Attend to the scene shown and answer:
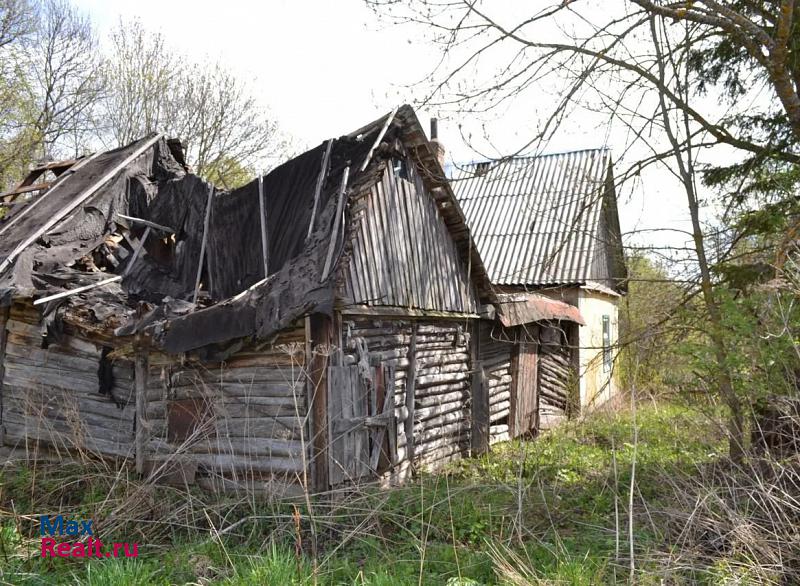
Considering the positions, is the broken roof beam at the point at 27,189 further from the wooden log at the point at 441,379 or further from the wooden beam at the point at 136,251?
the wooden log at the point at 441,379

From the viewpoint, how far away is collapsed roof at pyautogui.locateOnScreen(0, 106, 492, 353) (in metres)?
7.41

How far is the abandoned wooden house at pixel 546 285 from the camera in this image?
12.4 meters

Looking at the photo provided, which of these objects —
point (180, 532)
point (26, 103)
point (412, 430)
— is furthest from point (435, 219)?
point (26, 103)

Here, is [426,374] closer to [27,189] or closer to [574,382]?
[574,382]

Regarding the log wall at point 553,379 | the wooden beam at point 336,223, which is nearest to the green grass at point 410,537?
the wooden beam at point 336,223

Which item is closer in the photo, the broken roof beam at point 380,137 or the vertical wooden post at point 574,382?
the broken roof beam at point 380,137

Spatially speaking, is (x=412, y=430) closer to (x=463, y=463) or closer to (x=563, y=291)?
(x=463, y=463)

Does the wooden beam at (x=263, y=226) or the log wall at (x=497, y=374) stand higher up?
the wooden beam at (x=263, y=226)

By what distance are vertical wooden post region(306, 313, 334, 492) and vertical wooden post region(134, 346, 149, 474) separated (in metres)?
2.43

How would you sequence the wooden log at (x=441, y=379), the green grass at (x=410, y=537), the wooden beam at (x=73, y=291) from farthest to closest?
the wooden log at (x=441, y=379) < the wooden beam at (x=73, y=291) < the green grass at (x=410, y=537)

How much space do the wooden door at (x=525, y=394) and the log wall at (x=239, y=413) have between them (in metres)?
6.25

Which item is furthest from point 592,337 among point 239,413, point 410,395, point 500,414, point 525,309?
point 239,413

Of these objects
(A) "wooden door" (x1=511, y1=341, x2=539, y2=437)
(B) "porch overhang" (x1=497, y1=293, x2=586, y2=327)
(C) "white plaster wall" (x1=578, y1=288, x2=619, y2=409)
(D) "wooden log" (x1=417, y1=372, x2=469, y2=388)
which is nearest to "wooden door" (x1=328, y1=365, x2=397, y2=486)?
(D) "wooden log" (x1=417, y1=372, x2=469, y2=388)

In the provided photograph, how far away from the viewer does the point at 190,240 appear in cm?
1036
